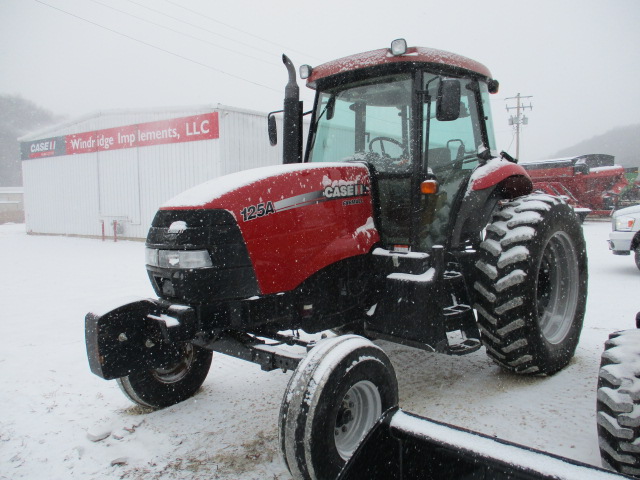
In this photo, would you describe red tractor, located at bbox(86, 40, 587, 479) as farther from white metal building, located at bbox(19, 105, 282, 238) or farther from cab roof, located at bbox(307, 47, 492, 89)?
white metal building, located at bbox(19, 105, 282, 238)

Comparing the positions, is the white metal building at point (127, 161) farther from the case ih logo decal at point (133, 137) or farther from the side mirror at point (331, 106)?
the side mirror at point (331, 106)

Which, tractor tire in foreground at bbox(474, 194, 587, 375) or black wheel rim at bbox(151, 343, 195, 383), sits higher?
tractor tire in foreground at bbox(474, 194, 587, 375)

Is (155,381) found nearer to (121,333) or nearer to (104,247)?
(121,333)

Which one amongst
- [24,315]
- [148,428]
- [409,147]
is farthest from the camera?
[24,315]

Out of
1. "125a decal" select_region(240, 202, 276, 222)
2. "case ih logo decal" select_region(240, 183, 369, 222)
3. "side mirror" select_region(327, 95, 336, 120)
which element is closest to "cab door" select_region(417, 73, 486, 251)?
"case ih logo decal" select_region(240, 183, 369, 222)

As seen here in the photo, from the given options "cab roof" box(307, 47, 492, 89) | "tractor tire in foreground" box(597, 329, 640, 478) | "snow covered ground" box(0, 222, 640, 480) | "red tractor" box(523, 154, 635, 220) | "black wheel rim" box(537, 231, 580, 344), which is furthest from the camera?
"red tractor" box(523, 154, 635, 220)

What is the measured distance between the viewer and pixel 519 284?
3482 millimetres

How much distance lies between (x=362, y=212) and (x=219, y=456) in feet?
5.99

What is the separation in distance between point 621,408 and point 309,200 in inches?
76.5

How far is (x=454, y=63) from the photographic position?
366 centimetres

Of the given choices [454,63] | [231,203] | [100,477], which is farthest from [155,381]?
[454,63]

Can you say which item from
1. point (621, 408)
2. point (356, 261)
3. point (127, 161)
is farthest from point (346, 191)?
point (127, 161)

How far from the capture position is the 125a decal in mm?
2768

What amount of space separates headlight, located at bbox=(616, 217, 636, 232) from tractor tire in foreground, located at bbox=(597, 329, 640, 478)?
21.7 feet
